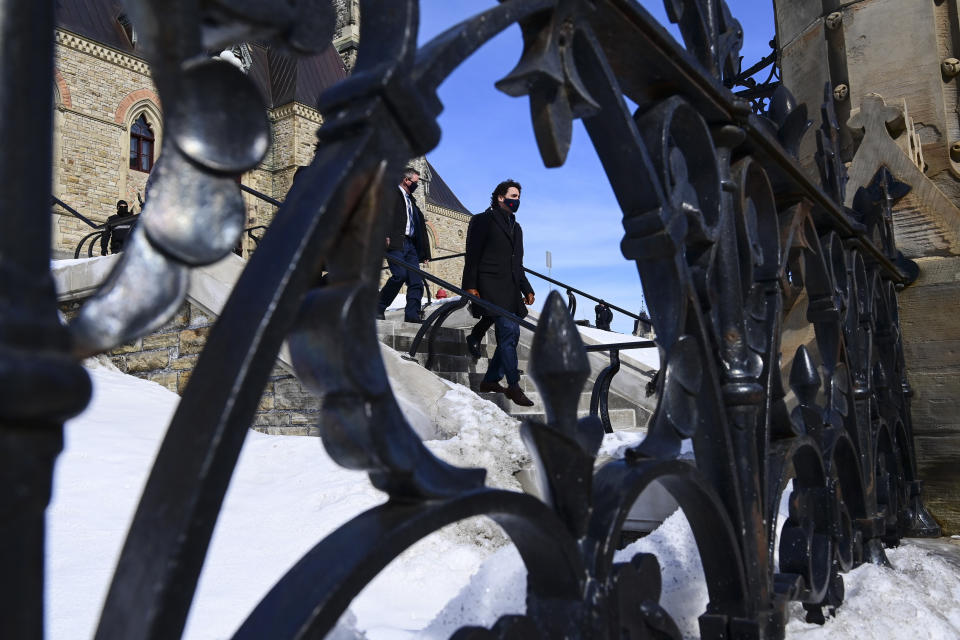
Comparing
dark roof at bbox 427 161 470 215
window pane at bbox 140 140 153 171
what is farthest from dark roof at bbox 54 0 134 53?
dark roof at bbox 427 161 470 215

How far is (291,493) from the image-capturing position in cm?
327

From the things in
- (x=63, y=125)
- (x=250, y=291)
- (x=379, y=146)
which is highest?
(x=63, y=125)

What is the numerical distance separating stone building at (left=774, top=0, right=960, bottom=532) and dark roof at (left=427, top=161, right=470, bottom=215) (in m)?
A: 30.9

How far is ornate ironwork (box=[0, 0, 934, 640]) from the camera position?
39cm

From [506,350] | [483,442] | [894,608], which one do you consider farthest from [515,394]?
[894,608]

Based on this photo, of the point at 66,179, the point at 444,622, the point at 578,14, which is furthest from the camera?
the point at 66,179

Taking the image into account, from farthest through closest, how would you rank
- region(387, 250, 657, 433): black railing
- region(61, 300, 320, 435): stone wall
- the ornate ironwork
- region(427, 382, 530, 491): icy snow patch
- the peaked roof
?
the peaked roof < region(387, 250, 657, 433): black railing < region(61, 300, 320, 435): stone wall < region(427, 382, 530, 491): icy snow patch < the ornate ironwork

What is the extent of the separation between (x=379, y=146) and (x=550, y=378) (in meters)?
0.31

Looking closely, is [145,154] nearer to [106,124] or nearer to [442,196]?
[106,124]

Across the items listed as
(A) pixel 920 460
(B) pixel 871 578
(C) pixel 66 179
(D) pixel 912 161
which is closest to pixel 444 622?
(B) pixel 871 578

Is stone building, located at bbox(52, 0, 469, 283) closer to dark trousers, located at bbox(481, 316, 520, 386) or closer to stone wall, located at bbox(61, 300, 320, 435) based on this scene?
stone wall, located at bbox(61, 300, 320, 435)

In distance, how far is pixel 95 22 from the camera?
21406mm

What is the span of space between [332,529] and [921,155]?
9.86ft

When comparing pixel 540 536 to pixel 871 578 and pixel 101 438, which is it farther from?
pixel 101 438
